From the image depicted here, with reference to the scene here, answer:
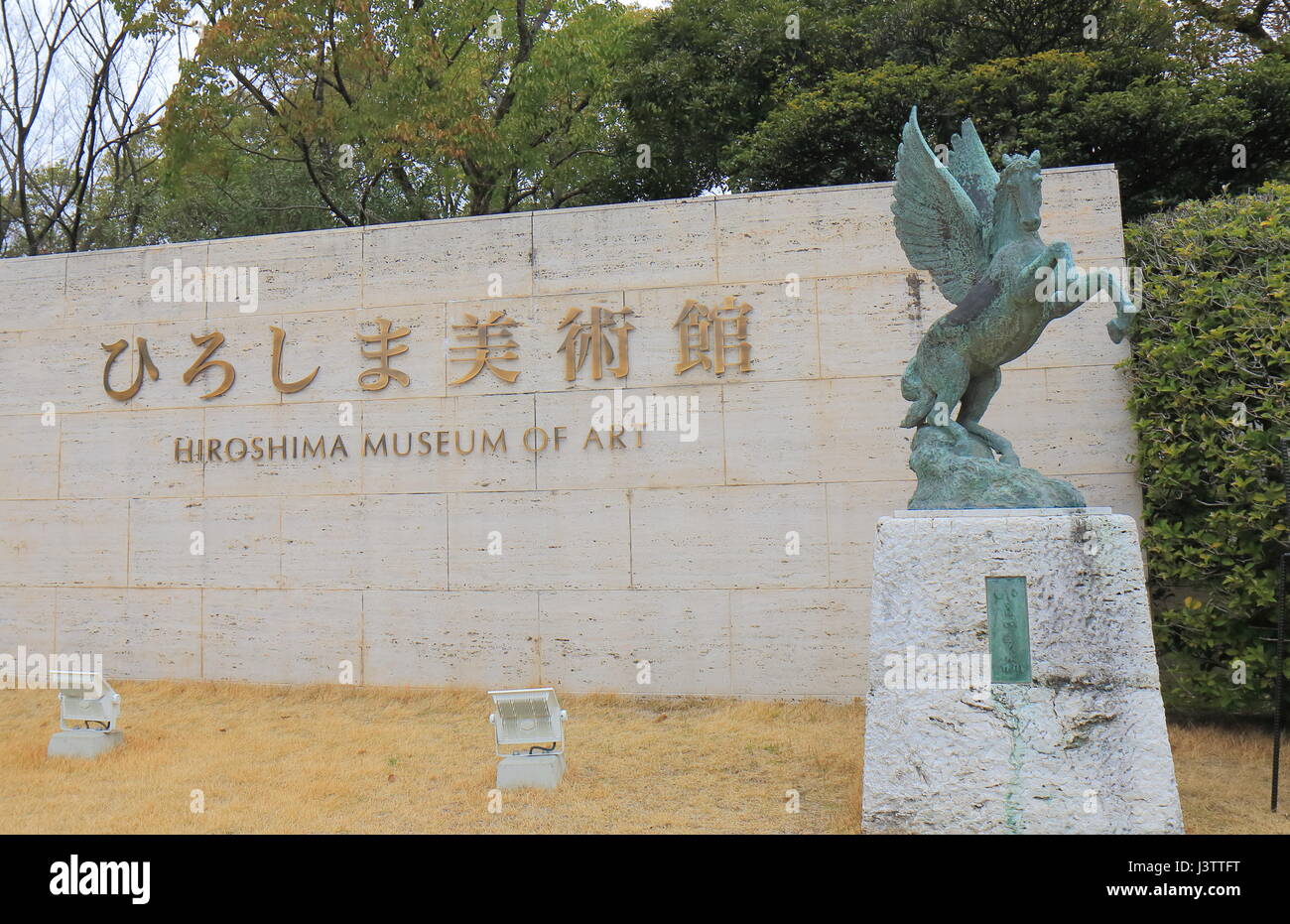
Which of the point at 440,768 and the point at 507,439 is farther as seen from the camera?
the point at 507,439

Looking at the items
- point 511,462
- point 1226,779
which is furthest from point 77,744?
point 1226,779

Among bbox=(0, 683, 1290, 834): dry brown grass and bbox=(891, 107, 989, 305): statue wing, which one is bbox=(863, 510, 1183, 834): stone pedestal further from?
bbox=(891, 107, 989, 305): statue wing

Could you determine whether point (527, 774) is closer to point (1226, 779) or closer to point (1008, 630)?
point (1008, 630)

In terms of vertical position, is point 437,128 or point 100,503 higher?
point 437,128

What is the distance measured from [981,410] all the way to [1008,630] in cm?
102

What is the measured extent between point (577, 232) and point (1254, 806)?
185 inches

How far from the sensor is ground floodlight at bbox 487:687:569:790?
448 centimetres

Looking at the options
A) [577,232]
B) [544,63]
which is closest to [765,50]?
[544,63]

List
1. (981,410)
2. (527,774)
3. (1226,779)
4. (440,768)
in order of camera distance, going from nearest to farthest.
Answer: (981,410), (527,774), (1226,779), (440,768)

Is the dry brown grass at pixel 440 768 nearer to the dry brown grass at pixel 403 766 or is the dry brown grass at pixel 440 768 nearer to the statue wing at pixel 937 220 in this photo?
the dry brown grass at pixel 403 766

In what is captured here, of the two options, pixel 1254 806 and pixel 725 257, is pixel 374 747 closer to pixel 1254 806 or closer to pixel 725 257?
pixel 725 257

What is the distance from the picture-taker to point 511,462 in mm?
6383

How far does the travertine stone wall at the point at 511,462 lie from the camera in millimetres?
6004

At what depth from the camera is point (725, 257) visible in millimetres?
6293
